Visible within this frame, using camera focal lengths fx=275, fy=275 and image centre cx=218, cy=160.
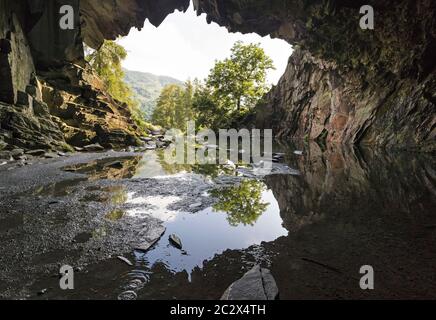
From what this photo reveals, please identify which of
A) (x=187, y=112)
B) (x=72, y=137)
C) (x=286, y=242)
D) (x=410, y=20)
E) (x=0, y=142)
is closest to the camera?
(x=286, y=242)

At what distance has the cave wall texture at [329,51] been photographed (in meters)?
18.1

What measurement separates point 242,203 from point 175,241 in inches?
115

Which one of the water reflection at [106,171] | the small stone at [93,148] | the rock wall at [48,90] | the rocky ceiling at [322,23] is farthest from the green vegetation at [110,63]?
the water reflection at [106,171]

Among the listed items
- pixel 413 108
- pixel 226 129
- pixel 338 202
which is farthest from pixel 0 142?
pixel 226 129

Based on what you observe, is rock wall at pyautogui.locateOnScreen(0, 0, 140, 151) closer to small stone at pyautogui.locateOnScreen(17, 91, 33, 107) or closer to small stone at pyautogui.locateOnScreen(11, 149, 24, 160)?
small stone at pyautogui.locateOnScreen(17, 91, 33, 107)

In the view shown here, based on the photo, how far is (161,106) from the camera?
80.9m

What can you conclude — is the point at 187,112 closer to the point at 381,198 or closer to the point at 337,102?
the point at 337,102

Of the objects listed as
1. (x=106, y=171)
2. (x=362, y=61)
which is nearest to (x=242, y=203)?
(x=106, y=171)

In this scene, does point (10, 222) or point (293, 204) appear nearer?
point (10, 222)

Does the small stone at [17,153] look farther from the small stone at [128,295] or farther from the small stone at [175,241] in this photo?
the small stone at [128,295]

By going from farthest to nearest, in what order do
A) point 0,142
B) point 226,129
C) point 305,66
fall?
point 226,129, point 305,66, point 0,142

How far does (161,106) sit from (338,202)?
257 feet

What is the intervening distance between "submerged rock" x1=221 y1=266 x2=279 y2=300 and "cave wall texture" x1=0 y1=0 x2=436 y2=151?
18106 mm

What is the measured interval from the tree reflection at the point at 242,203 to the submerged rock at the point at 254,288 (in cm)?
222
